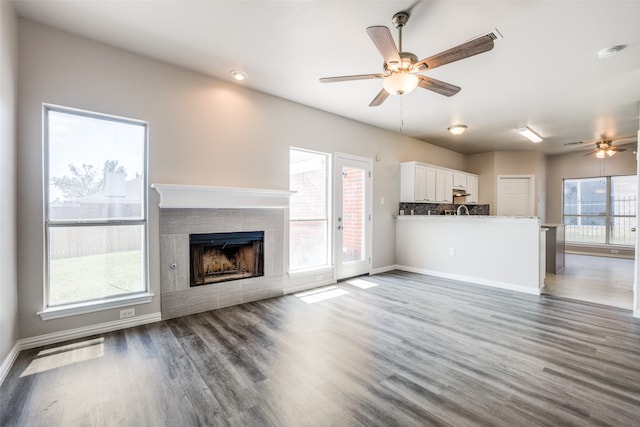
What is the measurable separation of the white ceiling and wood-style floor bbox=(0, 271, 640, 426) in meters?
2.76

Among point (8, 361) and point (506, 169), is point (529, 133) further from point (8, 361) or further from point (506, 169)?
point (8, 361)

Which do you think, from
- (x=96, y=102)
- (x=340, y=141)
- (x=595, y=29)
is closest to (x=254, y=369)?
(x=96, y=102)

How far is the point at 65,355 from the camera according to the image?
2.41 m

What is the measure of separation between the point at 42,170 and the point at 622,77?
6080 mm

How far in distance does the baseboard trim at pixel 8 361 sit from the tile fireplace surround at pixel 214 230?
43.5 inches

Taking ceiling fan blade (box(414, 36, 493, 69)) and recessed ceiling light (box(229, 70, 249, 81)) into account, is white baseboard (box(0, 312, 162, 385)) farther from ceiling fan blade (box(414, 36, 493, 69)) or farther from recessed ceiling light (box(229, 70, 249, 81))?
ceiling fan blade (box(414, 36, 493, 69))

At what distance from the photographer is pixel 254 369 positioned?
87.5 inches

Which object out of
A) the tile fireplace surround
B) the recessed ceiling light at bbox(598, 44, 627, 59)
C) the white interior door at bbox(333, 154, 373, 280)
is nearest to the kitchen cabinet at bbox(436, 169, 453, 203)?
the white interior door at bbox(333, 154, 373, 280)

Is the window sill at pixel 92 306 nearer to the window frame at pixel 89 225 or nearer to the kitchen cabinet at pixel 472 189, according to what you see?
the window frame at pixel 89 225

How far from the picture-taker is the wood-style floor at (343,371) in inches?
68.7

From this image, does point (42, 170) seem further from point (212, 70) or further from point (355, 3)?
point (355, 3)

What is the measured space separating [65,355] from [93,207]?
51.4 inches

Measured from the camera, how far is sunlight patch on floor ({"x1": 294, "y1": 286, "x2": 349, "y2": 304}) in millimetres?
3945

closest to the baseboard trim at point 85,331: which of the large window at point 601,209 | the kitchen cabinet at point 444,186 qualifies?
the kitchen cabinet at point 444,186
